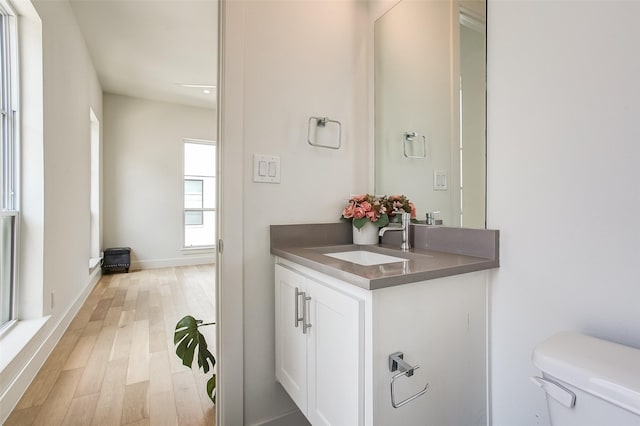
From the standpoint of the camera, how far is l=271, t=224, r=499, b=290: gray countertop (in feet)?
2.69

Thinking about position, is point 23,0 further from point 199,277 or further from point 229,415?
point 199,277

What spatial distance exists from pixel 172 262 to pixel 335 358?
4834 millimetres

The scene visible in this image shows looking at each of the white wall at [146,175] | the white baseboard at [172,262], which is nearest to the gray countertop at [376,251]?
the white baseboard at [172,262]

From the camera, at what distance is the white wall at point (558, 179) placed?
0.77m

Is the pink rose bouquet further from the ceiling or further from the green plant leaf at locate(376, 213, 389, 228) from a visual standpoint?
the ceiling

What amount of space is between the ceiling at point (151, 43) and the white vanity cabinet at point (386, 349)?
78.4 inches

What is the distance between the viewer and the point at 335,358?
0.90 metres

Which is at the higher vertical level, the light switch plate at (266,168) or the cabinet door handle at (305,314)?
the light switch plate at (266,168)

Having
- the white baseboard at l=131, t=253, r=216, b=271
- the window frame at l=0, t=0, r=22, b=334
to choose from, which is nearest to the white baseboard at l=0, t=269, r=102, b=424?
the window frame at l=0, t=0, r=22, b=334

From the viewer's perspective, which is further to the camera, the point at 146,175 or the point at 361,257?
the point at 146,175

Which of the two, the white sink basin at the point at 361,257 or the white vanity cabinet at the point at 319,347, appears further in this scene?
the white sink basin at the point at 361,257

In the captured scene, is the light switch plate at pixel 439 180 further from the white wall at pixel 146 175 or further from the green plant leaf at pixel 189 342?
the white wall at pixel 146 175

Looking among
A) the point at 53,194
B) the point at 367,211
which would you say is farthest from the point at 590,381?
the point at 53,194

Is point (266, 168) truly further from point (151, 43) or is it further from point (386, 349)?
point (151, 43)
